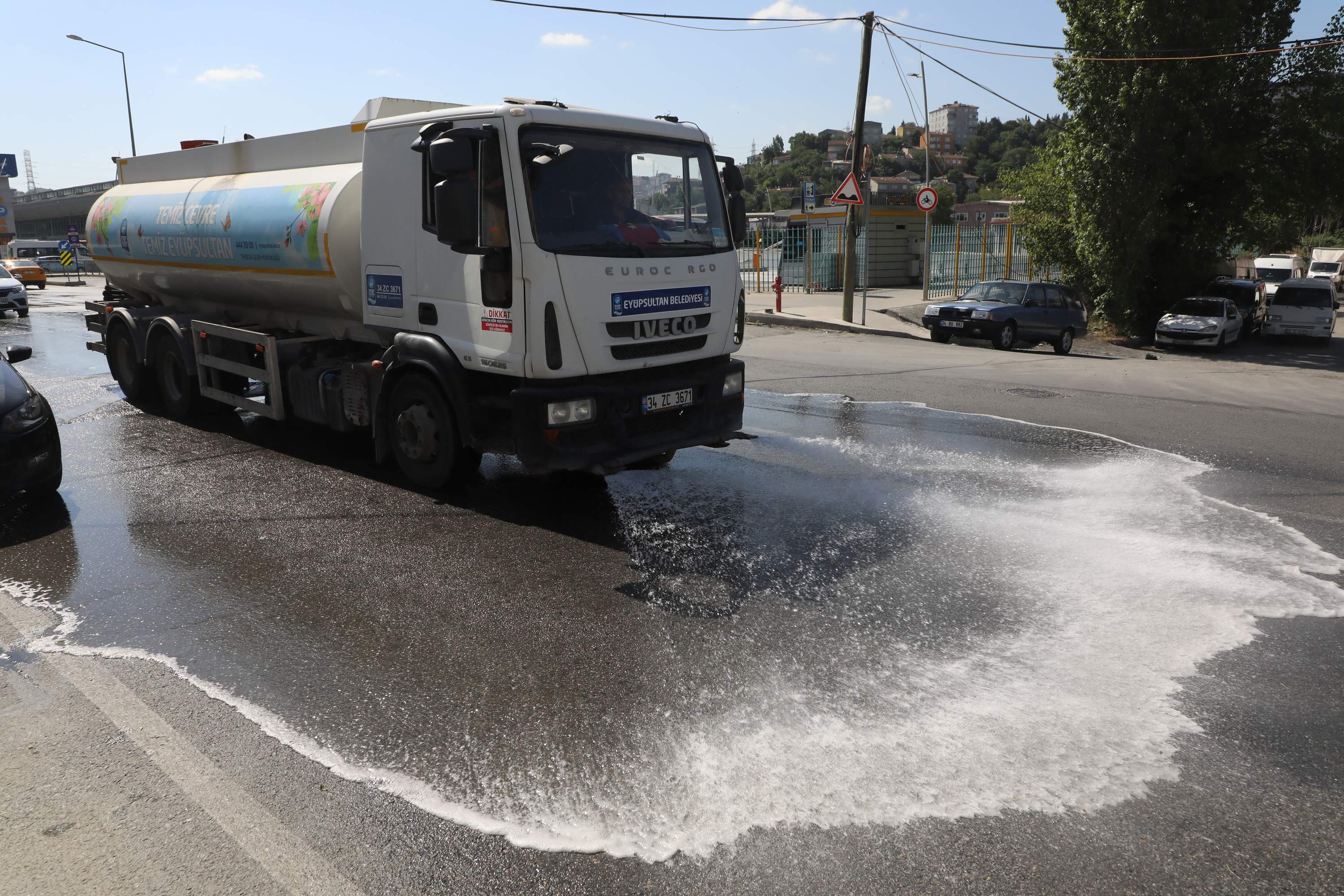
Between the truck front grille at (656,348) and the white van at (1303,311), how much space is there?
2254cm

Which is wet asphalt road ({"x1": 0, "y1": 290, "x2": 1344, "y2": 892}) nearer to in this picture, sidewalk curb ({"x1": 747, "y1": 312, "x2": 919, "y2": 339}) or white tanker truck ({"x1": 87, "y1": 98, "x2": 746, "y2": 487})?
white tanker truck ({"x1": 87, "y1": 98, "x2": 746, "y2": 487})

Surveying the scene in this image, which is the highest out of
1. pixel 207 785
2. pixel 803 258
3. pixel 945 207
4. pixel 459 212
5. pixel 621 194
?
pixel 945 207

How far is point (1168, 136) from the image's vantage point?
20.6m

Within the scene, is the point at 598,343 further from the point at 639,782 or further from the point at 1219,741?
the point at 1219,741

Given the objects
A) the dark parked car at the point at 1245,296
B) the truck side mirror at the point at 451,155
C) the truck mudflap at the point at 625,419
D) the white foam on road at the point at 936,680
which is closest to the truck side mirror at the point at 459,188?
the truck side mirror at the point at 451,155

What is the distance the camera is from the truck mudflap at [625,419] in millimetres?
6133

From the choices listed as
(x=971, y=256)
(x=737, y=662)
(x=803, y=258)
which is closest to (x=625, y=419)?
(x=737, y=662)

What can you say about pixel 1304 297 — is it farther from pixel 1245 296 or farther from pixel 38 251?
pixel 38 251

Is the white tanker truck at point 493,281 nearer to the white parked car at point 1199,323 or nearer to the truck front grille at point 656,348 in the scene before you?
the truck front grille at point 656,348

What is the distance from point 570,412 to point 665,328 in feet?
3.20

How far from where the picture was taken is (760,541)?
617 centimetres

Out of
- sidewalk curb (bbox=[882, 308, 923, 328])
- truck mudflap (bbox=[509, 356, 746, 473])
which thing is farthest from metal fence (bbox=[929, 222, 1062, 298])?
truck mudflap (bbox=[509, 356, 746, 473])

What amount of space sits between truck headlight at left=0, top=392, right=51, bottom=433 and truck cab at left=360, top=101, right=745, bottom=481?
94.5 inches

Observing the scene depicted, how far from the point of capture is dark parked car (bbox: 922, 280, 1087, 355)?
1911cm
